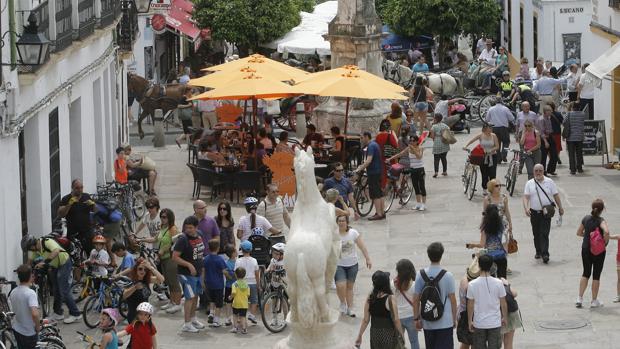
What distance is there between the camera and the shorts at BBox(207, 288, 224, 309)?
66.5 ft

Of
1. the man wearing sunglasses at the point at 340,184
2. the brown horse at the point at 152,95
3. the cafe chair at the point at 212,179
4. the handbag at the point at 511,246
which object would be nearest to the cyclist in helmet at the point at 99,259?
the man wearing sunglasses at the point at 340,184

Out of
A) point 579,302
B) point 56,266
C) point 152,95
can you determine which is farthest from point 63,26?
point 152,95

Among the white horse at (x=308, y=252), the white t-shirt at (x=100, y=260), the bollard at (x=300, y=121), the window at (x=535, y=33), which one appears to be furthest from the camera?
the window at (x=535, y=33)

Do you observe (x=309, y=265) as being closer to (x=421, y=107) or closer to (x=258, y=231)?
(x=258, y=231)

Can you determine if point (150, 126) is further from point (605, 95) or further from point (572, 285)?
point (572, 285)

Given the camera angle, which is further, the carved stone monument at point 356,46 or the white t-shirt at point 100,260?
the carved stone monument at point 356,46

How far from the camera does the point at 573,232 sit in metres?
25.1

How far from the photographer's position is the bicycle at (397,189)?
1077 inches

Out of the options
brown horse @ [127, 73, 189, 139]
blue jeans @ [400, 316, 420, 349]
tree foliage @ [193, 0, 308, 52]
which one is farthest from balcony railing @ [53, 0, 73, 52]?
tree foliage @ [193, 0, 308, 52]

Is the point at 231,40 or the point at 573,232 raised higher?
the point at 231,40

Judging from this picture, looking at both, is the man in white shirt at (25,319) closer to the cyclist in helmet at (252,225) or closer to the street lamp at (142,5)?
the cyclist in helmet at (252,225)

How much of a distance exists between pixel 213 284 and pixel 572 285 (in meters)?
4.69

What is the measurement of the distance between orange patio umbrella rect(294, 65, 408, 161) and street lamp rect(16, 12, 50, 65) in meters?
8.34

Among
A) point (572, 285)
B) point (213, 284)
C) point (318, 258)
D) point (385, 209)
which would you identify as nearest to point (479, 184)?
point (385, 209)
